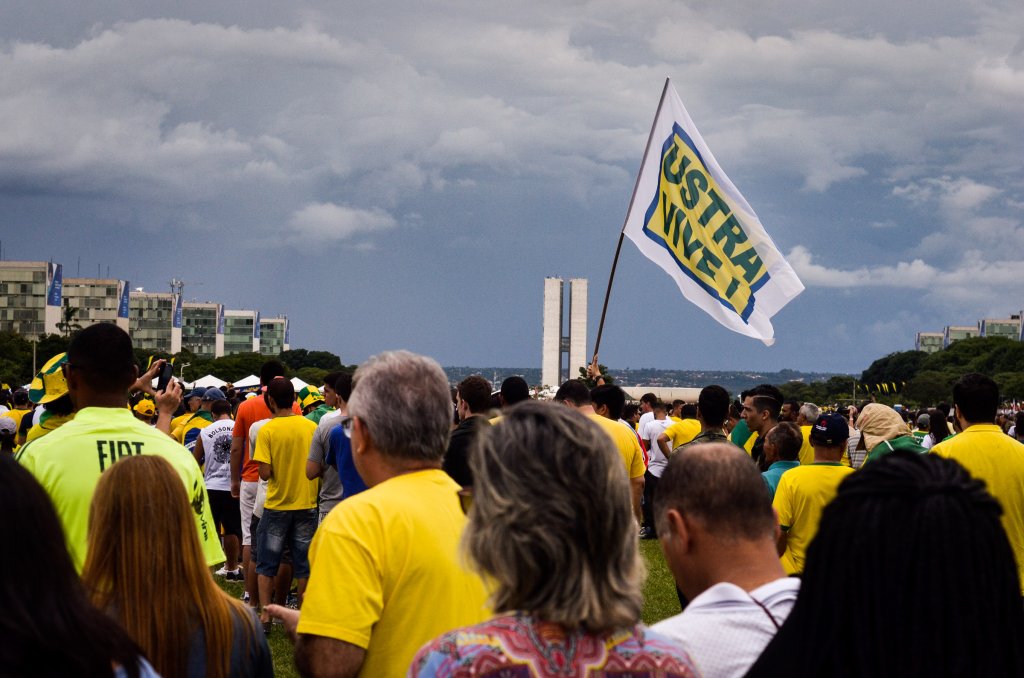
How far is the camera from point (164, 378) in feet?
17.0

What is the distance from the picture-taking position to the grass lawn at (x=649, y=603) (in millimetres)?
7998

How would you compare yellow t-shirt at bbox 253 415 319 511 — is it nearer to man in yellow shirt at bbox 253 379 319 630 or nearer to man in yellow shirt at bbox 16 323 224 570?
man in yellow shirt at bbox 253 379 319 630

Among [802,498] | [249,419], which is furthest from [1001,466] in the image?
[249,419]

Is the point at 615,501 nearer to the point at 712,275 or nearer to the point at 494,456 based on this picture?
the point at 494,456

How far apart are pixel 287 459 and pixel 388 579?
6.07m

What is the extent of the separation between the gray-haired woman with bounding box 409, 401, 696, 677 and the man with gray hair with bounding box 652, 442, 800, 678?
0.54 metres

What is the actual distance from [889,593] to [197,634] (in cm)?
198

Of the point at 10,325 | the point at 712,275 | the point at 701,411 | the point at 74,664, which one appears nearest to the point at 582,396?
the point at 701,411

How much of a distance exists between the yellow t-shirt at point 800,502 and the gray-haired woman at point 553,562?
4163 millimetres

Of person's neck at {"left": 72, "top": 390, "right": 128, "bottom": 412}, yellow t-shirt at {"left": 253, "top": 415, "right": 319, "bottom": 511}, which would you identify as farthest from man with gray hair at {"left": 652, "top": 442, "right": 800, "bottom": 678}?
yellow t-shirt at {"left": 253, "top": 415, "right": 319, "bottom": 511}

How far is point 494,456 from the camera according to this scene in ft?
7.47

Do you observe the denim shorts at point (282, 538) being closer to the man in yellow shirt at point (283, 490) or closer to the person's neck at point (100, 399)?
the man in yellow shirt at point (283, 490)

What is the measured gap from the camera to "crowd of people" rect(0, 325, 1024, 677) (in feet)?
6.34

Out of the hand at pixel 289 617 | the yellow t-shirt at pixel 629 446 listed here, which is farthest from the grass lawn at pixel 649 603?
the hand at pixel 289 617
